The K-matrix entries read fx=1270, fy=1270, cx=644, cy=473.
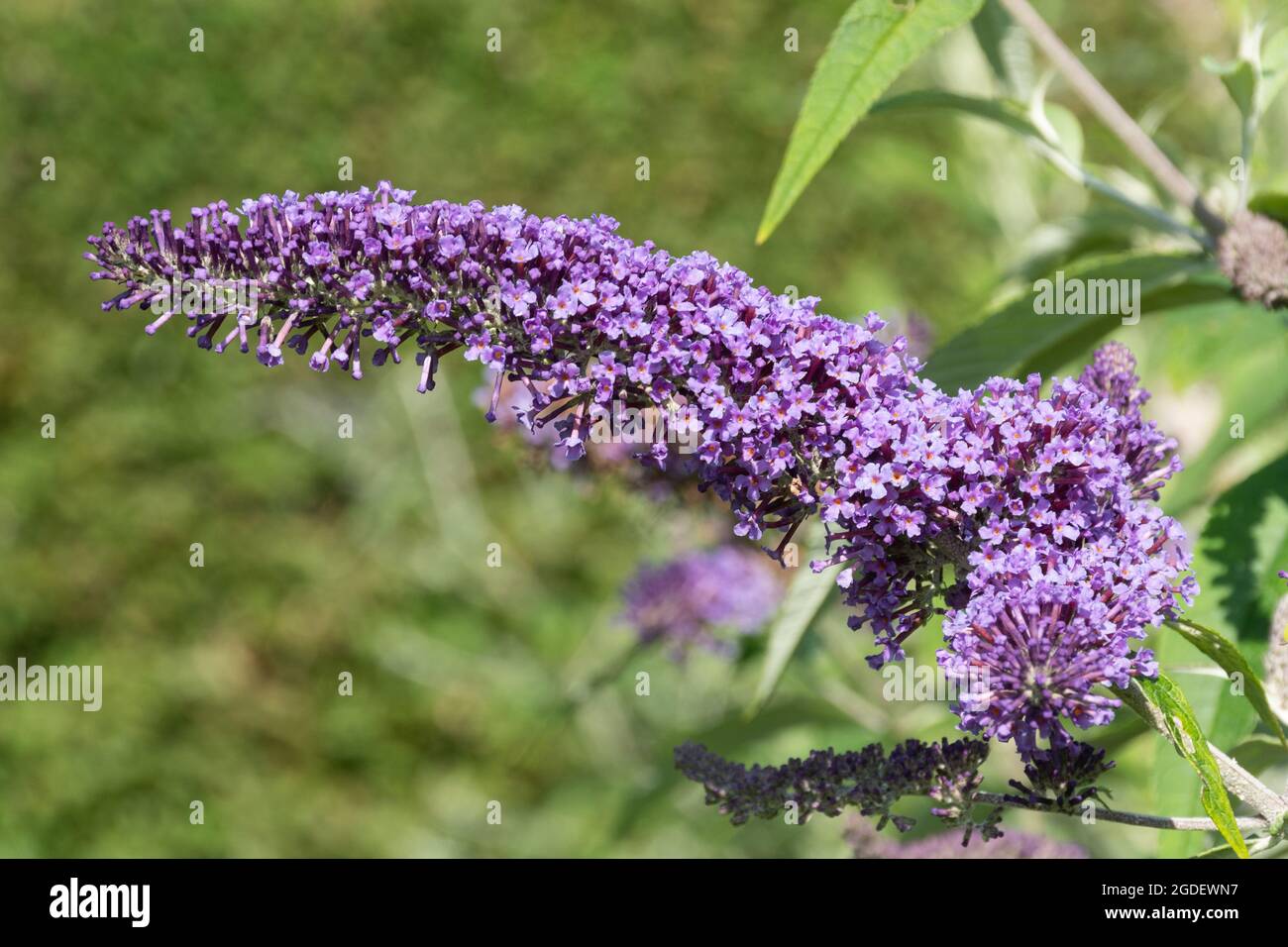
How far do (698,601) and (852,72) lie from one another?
65.1 inches

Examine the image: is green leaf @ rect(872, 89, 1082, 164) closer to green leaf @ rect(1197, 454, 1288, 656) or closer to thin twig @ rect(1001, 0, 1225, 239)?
thin twig @ rect(1001, 0, 1225, 239)

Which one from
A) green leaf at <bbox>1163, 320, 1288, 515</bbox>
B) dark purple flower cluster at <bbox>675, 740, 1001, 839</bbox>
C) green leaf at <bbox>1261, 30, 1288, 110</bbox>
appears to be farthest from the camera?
green leaf at <bbox>1163, 320, 1288, 515</bbox>

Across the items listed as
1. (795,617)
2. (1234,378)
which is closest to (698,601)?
(795,617)

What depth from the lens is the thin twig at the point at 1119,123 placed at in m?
2.13

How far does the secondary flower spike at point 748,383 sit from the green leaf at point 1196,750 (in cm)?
8

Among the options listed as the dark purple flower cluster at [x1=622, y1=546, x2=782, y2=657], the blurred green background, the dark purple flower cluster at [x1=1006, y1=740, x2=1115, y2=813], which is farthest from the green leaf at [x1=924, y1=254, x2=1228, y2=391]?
the blurred green background

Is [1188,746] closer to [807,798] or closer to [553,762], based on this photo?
[807,798]

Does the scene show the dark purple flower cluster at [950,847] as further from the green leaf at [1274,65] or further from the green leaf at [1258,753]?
the green leaf at [1274,65]

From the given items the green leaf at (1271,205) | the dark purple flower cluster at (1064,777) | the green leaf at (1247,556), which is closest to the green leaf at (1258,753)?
the green leaf at (1247,556)

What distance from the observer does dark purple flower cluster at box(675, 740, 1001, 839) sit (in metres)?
1.54

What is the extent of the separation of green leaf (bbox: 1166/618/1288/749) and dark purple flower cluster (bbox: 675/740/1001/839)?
0.90 ft

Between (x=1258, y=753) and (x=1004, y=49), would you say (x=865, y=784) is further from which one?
(x=1004, y=49)

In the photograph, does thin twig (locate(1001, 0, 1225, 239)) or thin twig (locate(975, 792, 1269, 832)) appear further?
thin twig (locate(1001, 0, 1225, 239))

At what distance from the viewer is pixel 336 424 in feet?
21.8
